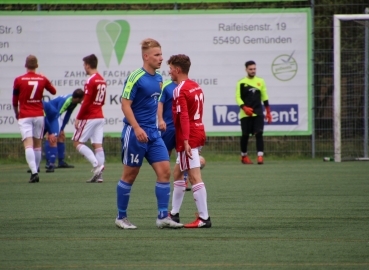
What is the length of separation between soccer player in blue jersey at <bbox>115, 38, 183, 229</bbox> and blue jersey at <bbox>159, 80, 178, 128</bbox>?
94.6 inches

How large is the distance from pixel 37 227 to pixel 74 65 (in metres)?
12.3

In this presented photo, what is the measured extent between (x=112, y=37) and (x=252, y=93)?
4.15m

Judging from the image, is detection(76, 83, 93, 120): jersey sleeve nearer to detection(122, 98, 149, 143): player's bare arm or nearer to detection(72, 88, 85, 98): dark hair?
detection(72, 88, 85, 98): dark hair

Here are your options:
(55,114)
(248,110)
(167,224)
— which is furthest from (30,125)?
(167,224)

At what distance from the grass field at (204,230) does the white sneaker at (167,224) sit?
0.25 ft

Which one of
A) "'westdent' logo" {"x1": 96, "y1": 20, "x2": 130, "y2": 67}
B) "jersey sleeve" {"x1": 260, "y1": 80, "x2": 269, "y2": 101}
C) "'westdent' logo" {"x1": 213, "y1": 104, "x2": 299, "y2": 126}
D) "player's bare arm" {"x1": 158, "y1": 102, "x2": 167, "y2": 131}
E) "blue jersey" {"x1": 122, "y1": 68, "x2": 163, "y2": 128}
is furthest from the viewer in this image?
"'westdent' logo" {"x1": 96, "y1": 20, "x2": 130, "y2": 67}

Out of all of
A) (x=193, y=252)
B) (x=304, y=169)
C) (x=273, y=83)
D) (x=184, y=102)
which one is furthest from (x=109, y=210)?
(x=273, y=83)

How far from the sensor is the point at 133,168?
7535mm

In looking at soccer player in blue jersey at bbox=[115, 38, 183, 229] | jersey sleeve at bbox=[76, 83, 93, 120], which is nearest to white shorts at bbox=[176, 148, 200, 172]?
soccer player in blue jersey at bbox=[115, 38, 183, 229]

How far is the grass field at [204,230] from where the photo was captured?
5812 millimetres

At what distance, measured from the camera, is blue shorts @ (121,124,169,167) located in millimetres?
7461

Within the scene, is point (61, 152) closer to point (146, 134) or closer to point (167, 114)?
point (167, 114)

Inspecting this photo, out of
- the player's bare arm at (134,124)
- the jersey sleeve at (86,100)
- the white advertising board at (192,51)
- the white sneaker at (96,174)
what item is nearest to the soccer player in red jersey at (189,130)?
the player's bare arm at (134,124)

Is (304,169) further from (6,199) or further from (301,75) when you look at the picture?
(6,199)
